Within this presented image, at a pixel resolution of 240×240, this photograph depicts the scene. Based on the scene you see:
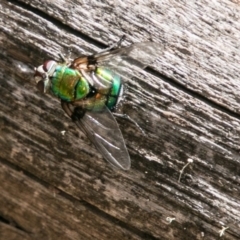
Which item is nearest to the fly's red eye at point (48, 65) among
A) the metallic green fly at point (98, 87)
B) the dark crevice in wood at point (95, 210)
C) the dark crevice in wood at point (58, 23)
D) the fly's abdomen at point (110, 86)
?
the metallic green fly at point (98, 87)

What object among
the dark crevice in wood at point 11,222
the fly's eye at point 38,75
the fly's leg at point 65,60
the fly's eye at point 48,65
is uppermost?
the fly's leg at point 65,60

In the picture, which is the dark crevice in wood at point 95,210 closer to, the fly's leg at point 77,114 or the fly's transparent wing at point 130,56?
the fly's leg at point 77,114

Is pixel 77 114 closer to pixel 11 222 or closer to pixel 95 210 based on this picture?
pixel 95 210

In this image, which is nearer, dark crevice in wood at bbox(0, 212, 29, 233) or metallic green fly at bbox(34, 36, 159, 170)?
metallic green fly at bbox(34, 36, 159, 170)

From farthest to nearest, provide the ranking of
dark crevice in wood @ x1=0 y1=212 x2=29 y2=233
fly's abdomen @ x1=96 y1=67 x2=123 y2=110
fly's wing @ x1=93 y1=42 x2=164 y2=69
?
dark crevice in wood @ x1=0 y1=212 x2=29 y2=233 < fly's abdomen @ x1=96 y1=67 x2=123 y2=110 < fly's wing @ x1=93 y1=42 x2=164 y2=69

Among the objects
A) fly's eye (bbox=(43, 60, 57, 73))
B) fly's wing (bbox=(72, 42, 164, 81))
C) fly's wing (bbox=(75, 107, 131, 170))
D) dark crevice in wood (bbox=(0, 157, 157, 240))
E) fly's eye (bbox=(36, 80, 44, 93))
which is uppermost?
fly's wing (bbox=(72, 42, 164, 81))

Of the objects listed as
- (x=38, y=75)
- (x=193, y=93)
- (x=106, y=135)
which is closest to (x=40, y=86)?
(x=38, y=75)

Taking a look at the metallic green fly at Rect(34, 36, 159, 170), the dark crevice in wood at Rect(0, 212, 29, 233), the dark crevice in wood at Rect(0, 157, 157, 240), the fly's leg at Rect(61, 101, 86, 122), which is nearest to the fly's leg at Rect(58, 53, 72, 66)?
the metallic green fly at Rect(34, 36, 159, 170)

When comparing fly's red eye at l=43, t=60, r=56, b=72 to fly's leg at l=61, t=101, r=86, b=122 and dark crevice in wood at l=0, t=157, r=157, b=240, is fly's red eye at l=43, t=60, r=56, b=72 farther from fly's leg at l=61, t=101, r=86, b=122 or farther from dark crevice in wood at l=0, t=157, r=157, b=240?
dark crevice in wood at l=0, t=157, r=157, b=240
